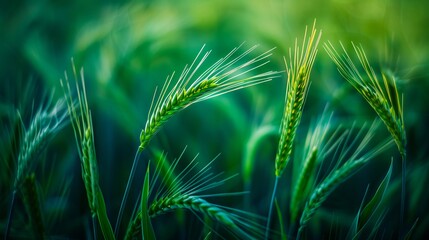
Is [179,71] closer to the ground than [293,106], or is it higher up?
higher up

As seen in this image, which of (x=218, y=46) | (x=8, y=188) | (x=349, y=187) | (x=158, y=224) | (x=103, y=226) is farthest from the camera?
(x=218, y=46)

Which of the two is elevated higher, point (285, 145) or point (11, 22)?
point (11, 22)

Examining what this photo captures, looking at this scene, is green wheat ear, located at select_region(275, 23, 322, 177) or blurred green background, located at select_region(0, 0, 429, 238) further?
blurred green background, located at select_region(0, 0, 429, 238)

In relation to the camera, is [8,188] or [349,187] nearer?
[8,188]

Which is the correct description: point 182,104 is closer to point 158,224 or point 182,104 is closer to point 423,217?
point 158,224

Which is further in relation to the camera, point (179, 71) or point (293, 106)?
point (179, 71)

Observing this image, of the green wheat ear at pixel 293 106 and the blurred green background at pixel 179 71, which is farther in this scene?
the blurred green background at pixel 179 71

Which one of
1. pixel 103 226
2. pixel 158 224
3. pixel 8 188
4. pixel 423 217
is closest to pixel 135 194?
pixel 158 224

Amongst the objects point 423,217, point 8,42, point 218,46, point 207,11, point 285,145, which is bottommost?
point 423,217
